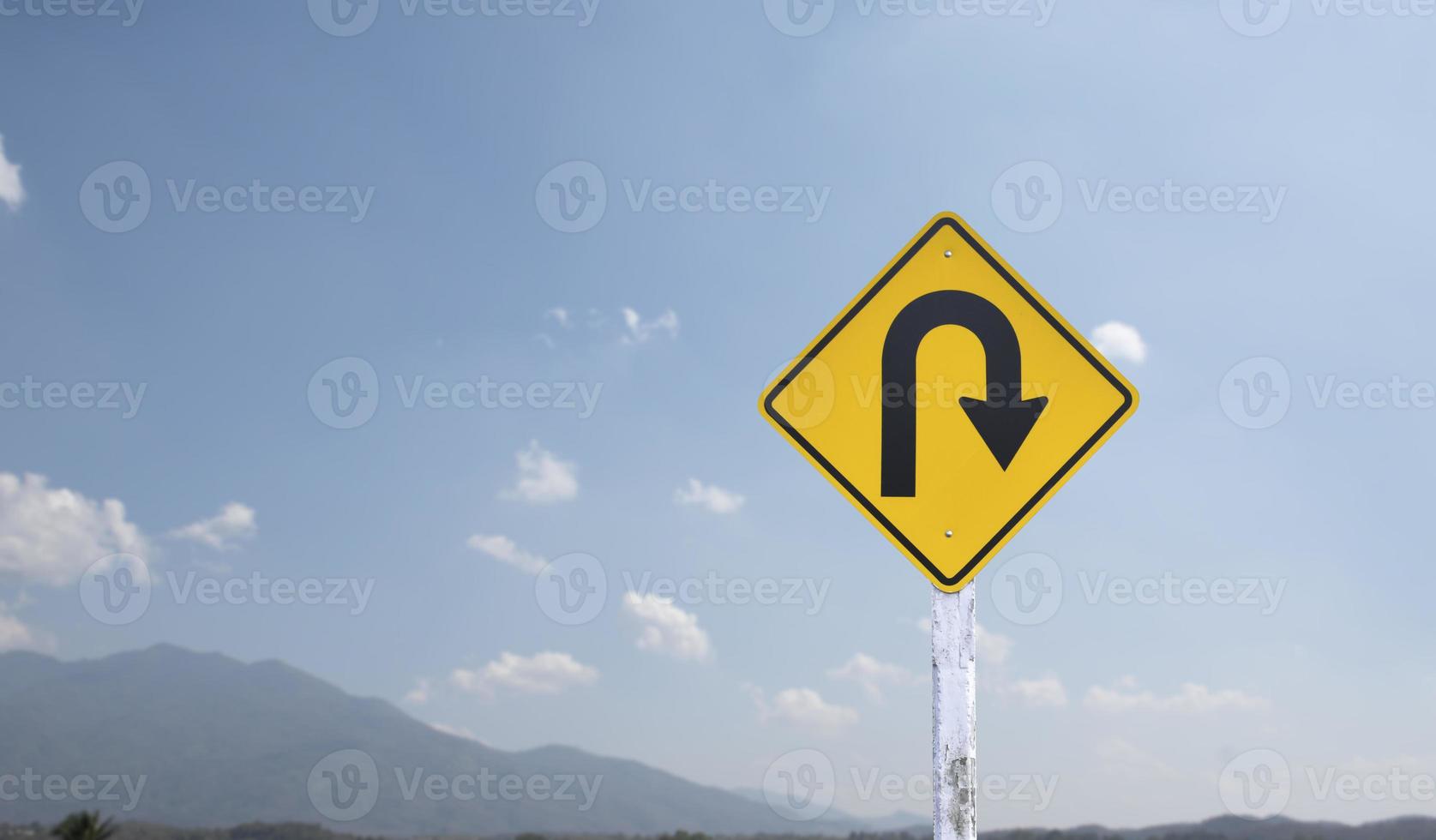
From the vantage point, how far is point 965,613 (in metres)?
3.98

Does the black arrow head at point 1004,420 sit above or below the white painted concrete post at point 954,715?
above

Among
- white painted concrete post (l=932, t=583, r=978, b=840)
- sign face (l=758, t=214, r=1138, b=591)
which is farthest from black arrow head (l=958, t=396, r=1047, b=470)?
white painted concrete post (l=932, t=583, r=978, b=840)

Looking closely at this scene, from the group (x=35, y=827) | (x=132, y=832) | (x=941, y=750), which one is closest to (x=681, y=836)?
(x=132, y=832)

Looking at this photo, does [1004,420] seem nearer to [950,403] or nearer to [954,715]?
[950,403]

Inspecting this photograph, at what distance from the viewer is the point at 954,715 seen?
3836 mm

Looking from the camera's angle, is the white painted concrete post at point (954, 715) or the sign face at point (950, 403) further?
the sign face at point (950, 403)

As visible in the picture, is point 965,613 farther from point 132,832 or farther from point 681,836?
point 132,832

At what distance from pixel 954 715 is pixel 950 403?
137 cm

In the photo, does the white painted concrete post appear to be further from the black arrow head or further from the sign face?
the black arrow head

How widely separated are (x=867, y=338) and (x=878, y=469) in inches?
24.5

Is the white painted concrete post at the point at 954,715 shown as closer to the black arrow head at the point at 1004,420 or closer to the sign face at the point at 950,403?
the sign face at the point at 950,403

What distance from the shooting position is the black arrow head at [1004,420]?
163 inches

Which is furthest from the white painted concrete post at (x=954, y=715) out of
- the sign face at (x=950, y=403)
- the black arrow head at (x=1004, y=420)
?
the black arrow head at (x=1004, y=420)

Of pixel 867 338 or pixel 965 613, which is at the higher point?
pixel 867 338
